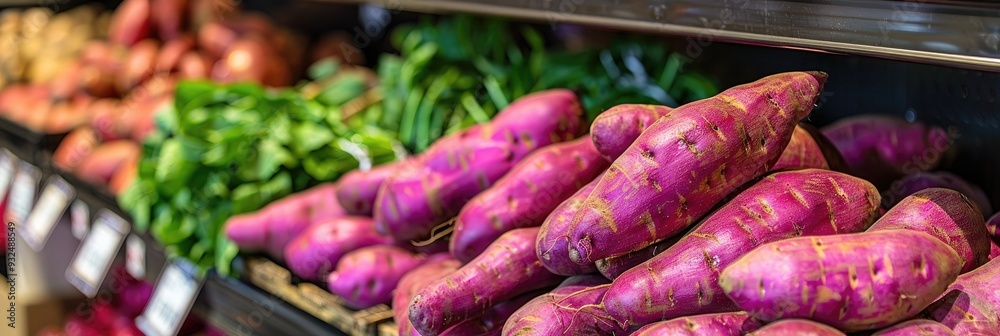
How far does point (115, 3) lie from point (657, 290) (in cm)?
297

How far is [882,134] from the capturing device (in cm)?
104

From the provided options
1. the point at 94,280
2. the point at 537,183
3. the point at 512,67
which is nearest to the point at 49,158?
the point at 94,280

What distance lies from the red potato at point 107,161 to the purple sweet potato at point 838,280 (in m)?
1.68

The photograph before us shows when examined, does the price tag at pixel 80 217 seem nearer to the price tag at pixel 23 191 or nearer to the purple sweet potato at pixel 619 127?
the price tag at pixel 23 191

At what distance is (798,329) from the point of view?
595 millimetres

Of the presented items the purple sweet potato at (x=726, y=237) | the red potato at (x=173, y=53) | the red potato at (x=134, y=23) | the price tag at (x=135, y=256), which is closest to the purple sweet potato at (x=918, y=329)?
the purple sweet potato at (x=726, y=237)

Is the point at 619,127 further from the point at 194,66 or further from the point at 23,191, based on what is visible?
the point at 23,191

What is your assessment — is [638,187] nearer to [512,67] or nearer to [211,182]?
[512,67]

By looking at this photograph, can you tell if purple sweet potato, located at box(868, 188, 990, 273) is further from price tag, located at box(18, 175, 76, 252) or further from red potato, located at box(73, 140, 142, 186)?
price tag, located at box(18, 175, 76, 252)

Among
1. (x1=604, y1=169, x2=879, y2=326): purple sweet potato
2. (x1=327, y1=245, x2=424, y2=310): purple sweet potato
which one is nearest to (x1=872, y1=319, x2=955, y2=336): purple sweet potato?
(x1=604, y1=169, x2=879, y2=326): purple sweet potato

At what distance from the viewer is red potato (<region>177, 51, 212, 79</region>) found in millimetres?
2330

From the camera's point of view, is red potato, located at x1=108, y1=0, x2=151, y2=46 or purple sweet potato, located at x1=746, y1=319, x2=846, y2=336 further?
red potato, located at x1=108, y1=0, x2=151, y2=46

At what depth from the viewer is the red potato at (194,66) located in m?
2.33

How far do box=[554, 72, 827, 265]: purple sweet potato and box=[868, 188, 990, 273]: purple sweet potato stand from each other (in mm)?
109
